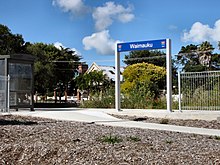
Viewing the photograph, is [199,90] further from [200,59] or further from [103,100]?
[200,59]

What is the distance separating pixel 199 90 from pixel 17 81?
9.83 metres

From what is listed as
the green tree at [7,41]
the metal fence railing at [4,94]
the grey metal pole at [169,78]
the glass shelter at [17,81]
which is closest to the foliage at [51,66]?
the green tree at [7,41]

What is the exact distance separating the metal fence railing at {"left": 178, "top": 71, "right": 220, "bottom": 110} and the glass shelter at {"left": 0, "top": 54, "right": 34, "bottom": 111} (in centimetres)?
863

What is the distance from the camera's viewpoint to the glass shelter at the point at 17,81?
69.0 ft

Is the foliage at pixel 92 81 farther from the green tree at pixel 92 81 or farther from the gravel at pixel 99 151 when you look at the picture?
the gravel at pixel 99 151

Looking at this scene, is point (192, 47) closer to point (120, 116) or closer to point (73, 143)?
point (120, 116)

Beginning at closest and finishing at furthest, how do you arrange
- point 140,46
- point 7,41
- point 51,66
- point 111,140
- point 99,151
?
point 99,151 < point 111,140 < point 140,46 < point 7,41 < point 51,66

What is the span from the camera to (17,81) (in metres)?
21.7

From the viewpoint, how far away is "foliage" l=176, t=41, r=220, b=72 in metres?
63.9

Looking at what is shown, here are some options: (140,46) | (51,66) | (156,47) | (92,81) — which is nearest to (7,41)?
(51,66)

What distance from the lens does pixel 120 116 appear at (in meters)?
18.6

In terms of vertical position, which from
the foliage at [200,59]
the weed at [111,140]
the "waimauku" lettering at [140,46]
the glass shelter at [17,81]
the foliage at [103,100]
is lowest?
the weed at [111,140]

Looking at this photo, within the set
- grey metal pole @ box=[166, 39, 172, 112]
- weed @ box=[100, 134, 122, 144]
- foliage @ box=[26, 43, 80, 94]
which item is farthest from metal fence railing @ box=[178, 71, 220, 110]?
foliage @ box=[26, 43, 80, 94]

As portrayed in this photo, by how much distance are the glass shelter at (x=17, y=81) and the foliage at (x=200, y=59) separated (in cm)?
4454
